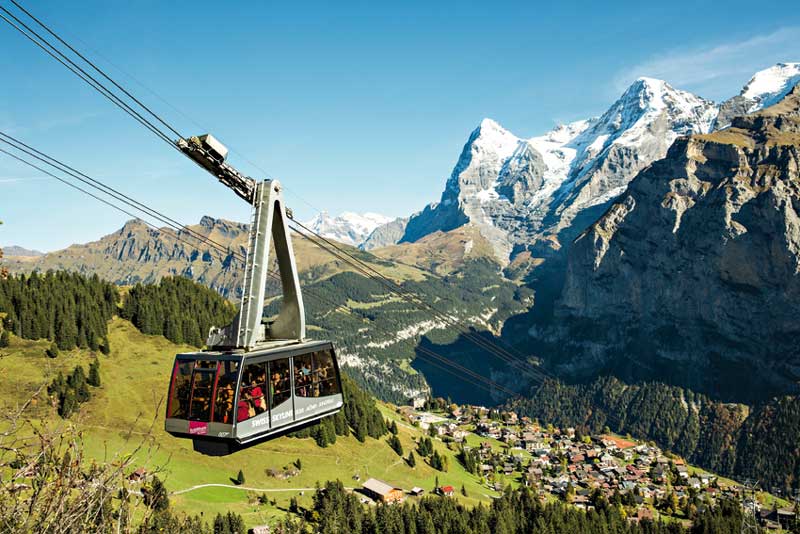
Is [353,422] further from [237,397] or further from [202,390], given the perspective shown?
[237,397]

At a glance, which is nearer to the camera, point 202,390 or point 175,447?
point 202,390

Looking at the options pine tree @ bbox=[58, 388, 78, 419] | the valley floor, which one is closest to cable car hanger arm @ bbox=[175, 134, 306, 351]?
the valley floor

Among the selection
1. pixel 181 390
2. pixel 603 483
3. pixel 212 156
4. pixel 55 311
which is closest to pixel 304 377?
pixel 181 390

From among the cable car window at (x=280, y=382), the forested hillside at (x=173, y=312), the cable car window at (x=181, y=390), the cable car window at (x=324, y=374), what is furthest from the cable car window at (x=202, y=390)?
the forested hillside at (x=173, y=312)

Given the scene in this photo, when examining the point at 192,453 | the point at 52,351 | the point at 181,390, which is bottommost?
the point at 192,453

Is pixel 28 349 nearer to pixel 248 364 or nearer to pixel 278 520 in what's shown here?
pixel 278 520

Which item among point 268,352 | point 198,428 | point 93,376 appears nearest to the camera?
point 198,428
